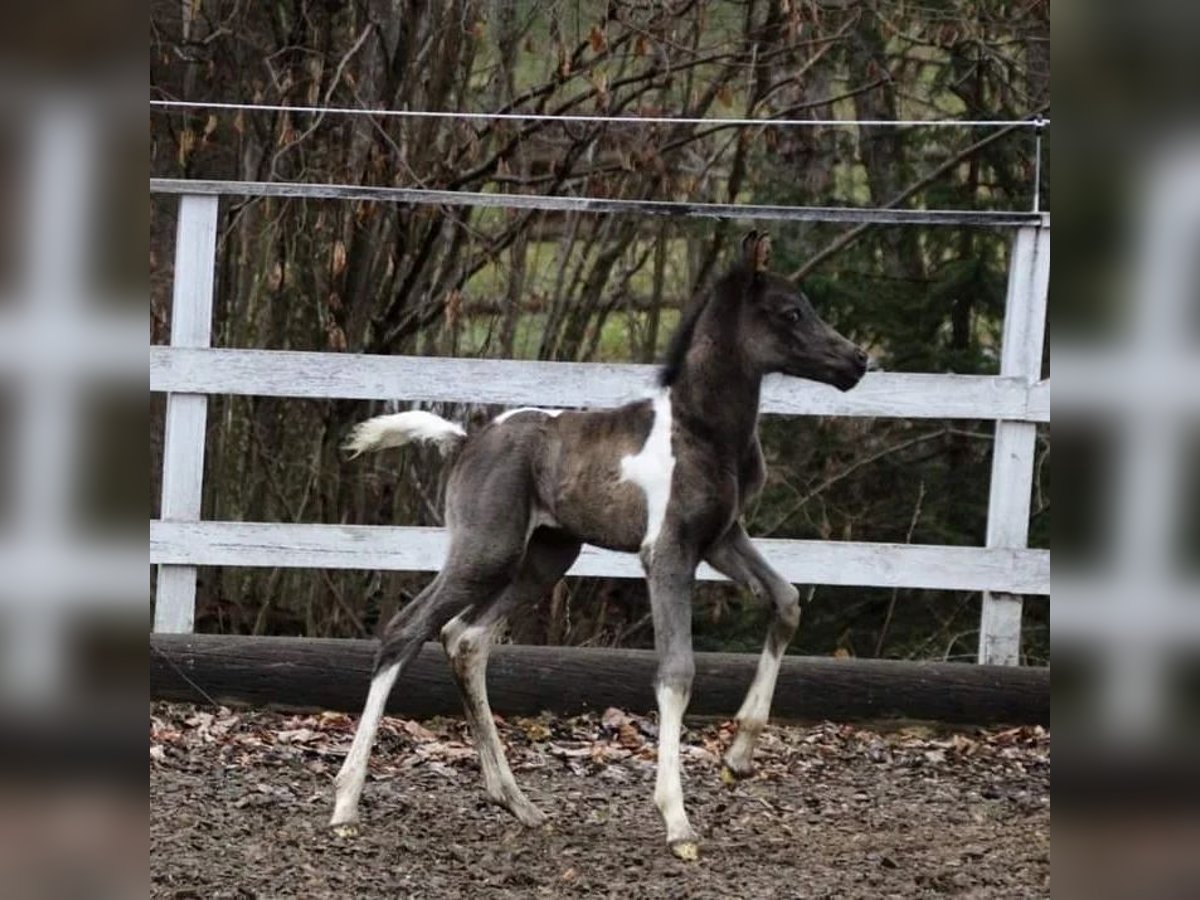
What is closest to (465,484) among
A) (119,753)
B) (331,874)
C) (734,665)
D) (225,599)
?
(331,874)

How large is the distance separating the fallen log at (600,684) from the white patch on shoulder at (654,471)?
6.08ft

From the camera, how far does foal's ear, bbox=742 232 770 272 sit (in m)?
5.13

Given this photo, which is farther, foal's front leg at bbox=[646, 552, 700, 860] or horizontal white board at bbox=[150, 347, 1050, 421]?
horizontal white board at bbox=[150, 347, 1050, 421]

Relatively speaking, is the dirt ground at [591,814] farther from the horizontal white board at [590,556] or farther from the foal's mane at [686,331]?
the foal's mane at [686,331]

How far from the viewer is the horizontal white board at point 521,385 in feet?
22.7

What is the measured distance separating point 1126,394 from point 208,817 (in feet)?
15.1

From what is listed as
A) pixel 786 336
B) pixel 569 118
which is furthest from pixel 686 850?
pixel 569 118

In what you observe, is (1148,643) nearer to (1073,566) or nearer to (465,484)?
(1073,566)

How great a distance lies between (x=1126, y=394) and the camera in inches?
50.2

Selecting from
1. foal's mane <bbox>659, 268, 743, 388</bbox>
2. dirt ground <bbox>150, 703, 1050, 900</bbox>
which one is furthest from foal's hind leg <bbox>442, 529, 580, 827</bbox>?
foal's mane <bbox>659, 268, 743, 388</bbox>

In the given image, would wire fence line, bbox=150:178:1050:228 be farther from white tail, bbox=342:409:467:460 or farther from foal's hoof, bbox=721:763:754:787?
foal's hoof, bbox=721:763:754:787

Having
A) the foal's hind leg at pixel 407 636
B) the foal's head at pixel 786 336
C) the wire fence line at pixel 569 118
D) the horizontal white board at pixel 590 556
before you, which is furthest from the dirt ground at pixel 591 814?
the wire fence line at pixel 569 118

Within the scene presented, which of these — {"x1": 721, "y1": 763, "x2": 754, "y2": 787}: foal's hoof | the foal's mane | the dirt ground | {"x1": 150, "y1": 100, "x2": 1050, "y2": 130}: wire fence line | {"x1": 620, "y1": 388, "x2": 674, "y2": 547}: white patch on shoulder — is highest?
{"x1": 150, "y1": 100, "x2": 1050, "y2": 130}: wire fence line

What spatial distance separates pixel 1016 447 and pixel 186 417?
373cm
